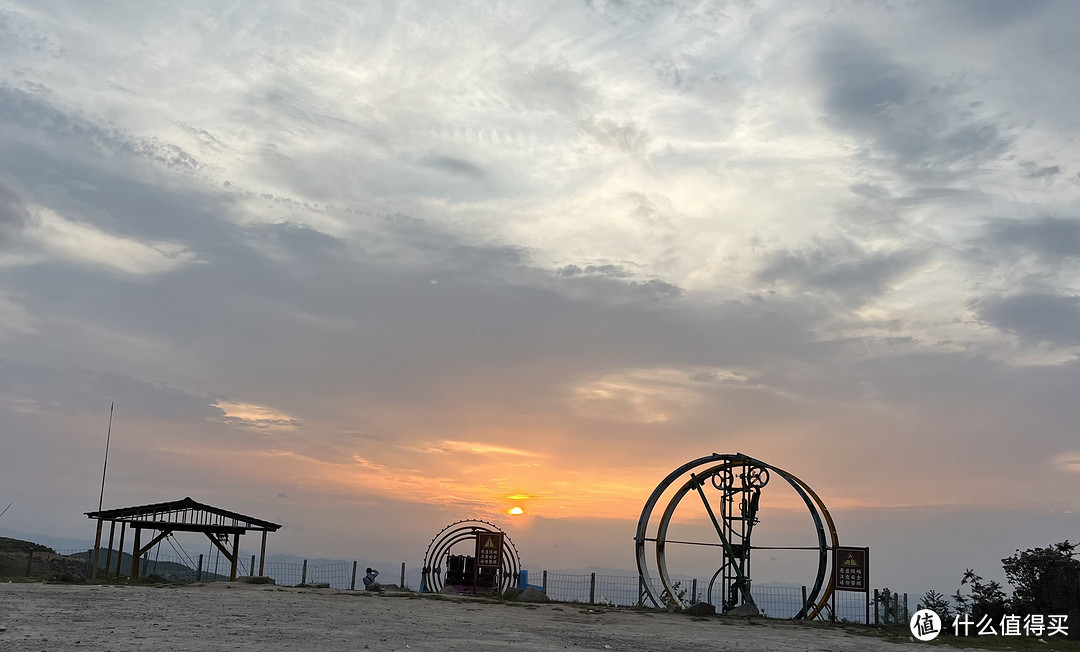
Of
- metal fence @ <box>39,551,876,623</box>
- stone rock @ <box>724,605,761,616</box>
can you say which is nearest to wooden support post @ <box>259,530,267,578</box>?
metal fence @ <box>39,551,876,623</box>

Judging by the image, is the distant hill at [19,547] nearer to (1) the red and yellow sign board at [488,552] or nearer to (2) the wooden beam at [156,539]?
(2) the wooden beam at [156,539]

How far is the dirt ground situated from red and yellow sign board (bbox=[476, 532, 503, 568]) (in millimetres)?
8852

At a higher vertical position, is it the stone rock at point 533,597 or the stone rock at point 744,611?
the stone rock at point 744,611

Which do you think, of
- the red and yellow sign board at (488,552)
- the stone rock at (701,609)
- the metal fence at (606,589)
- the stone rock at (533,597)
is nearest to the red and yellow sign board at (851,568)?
the metal fence at (606,589)

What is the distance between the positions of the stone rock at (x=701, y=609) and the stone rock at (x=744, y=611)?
0.53 metres

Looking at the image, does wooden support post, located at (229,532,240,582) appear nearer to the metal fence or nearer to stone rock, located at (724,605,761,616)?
the metal fence

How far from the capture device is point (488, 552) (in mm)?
42938

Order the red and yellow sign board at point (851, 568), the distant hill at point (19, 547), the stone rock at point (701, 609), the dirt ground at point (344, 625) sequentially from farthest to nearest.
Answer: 1. the distant hill at point (19, 547)
2. the stone rock at point (701, 609)
3. the red and yellow sign board at point (851, 568)
4. the dirt ground at point (344, 625)

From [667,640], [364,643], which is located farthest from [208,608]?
[667,640]

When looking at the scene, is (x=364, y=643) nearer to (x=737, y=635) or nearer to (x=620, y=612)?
(x=737, y=635)

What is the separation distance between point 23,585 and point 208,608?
11.4 meters

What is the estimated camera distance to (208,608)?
2648 centimetres

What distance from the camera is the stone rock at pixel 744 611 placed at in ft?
105

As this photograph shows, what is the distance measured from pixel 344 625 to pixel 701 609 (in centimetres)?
1394
